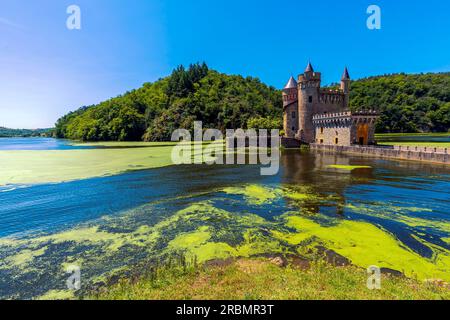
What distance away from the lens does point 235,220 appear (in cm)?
1214

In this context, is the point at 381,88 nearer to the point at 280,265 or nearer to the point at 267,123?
the point at 267,123

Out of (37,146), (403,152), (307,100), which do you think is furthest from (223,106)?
(403,152)

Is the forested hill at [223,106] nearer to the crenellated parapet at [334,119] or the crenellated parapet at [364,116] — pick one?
the crenellated parapet at [334,119]

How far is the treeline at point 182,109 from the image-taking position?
93.5 meters

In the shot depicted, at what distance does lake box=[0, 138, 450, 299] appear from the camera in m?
8.24

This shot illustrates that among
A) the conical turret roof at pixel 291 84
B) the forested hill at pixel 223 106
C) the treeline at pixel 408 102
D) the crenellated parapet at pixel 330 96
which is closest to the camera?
the crenellated parapet at pixel 330 96

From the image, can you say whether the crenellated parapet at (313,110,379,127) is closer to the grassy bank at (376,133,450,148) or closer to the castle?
the castle

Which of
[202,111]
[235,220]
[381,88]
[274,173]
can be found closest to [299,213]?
[235,220]

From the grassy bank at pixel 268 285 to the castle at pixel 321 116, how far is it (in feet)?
127

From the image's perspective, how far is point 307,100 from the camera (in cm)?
5072

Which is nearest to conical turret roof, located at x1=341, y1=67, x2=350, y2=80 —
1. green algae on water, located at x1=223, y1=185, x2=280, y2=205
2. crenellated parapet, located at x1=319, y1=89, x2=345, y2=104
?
crenellated parapet, located at x1=319, y1=89, x2=345, y2=104

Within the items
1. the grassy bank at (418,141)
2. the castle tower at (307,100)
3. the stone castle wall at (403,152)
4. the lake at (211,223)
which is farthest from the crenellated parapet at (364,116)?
the lake at (211,223)

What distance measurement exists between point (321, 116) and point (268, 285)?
46.0m
